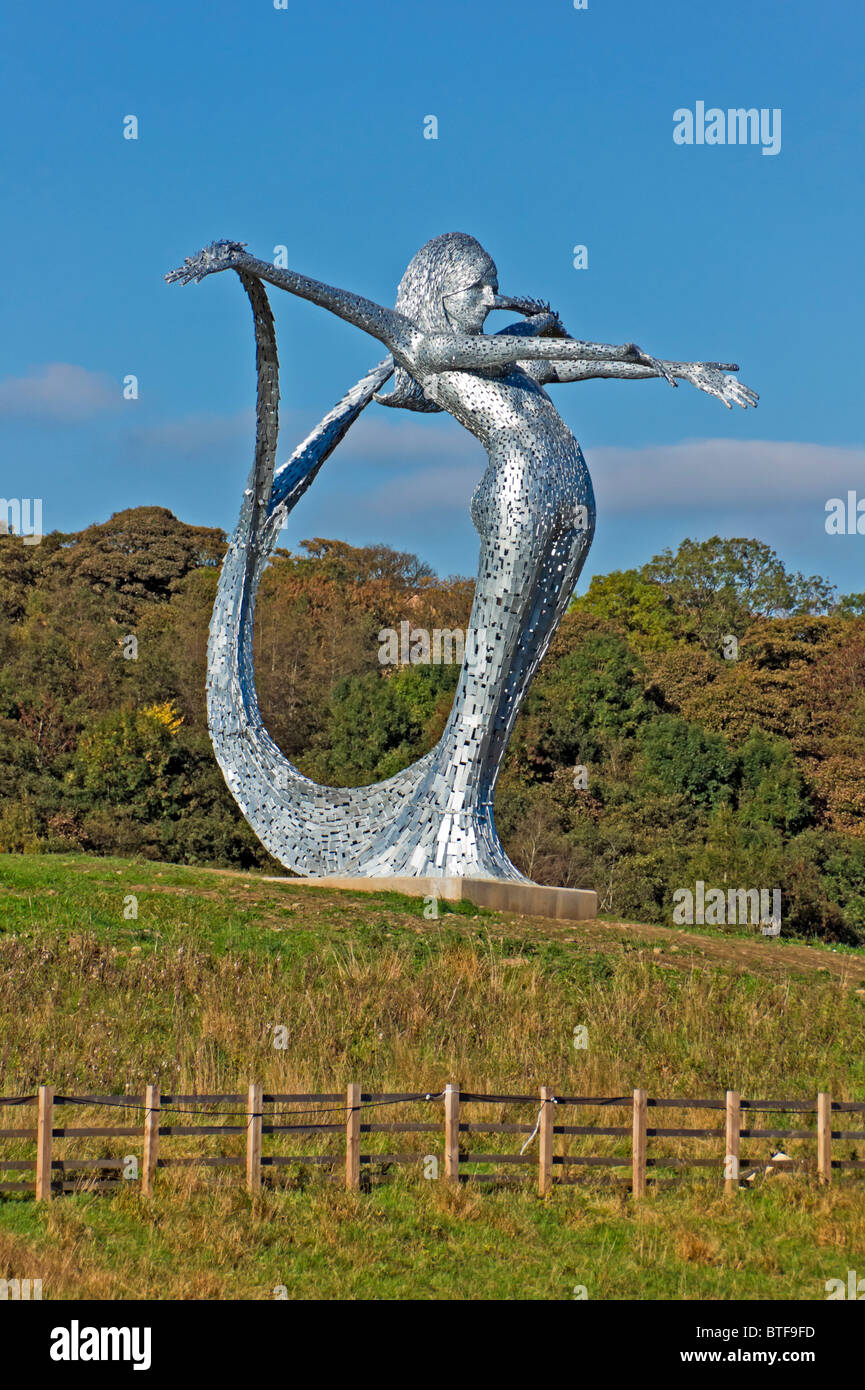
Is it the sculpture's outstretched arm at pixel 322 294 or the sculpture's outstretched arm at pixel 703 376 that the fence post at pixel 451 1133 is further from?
the sculpture's outstretched arm at pixel 322 294

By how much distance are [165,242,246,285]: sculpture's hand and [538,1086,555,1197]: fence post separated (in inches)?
361

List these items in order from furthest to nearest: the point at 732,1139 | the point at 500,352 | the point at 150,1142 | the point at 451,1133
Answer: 1. the point at 500,352
2. the point at 732,1139
3. the point at 451,1133
4. the point at 150,1142

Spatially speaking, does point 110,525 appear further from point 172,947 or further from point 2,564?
point 172,947

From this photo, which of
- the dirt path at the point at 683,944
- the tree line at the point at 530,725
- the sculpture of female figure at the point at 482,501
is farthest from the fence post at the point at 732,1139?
the tree line at the point at 530,725

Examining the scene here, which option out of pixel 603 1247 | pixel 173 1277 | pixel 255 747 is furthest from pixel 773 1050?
pixel 255 747

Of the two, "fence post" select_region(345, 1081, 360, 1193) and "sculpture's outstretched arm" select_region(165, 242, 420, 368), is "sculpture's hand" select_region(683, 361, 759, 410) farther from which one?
"fence post" select_region(345, 1081, 360, 1193)

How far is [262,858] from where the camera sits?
31.3 meters

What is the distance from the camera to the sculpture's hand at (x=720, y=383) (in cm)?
1518

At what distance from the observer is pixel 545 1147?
10.3 m

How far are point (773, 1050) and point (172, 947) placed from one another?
564 centimetres

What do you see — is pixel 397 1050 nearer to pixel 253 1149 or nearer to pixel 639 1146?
pixel 639 1146

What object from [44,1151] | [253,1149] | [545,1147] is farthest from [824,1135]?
[44,1151]

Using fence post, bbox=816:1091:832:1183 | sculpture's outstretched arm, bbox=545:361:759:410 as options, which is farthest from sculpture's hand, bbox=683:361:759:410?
fence post, bbox=816:1091:832:1183

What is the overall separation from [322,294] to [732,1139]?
10760 mm
